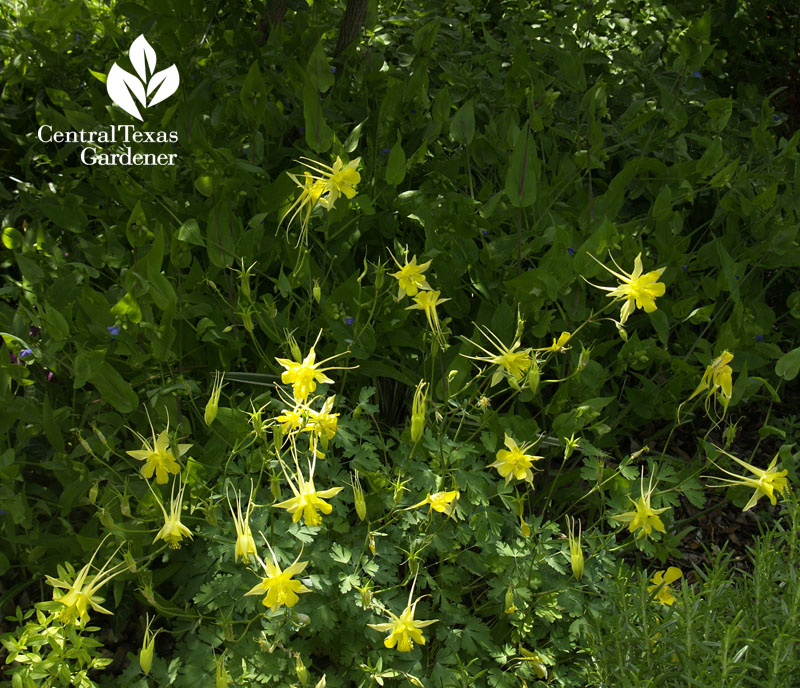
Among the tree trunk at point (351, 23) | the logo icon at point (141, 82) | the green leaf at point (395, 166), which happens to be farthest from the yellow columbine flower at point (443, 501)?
the tree trunk at point (351, 23)

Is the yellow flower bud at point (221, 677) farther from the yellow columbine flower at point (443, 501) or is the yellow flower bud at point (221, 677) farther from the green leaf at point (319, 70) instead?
the green leaf at point (319, 70)

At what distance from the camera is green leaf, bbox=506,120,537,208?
82.3 inches

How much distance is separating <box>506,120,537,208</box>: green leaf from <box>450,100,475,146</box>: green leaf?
0.99 ft

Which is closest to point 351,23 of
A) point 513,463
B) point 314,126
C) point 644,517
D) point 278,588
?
point 314,126

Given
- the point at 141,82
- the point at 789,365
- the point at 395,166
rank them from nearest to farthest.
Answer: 1. the point at 789,365
2. the point at 395,166
3. the point at 141,82

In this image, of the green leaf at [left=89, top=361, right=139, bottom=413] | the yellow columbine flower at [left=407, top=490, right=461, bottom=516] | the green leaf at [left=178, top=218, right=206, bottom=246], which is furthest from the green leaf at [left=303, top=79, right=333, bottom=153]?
the yellow columbine flower at [left=407, top=490, right=461, bottom=516]

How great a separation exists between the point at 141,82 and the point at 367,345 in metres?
1.15

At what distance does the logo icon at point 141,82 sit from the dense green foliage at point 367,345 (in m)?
0.05

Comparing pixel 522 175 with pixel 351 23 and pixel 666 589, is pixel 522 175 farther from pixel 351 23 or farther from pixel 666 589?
pixel 351 23

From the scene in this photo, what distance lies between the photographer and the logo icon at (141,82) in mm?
2475

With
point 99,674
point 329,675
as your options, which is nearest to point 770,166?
point 329,675

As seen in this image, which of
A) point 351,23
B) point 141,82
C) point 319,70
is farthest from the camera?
point 351,23

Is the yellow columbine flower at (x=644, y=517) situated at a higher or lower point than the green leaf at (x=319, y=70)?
lower

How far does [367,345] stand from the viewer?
2068 millimetres
